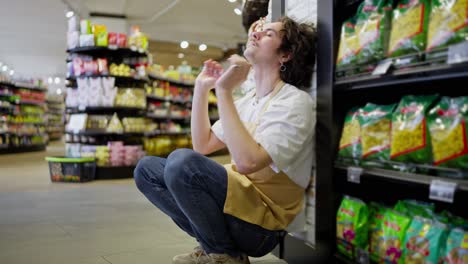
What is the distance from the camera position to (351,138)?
172 cm

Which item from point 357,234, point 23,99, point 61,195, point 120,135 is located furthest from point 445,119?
point 23,99

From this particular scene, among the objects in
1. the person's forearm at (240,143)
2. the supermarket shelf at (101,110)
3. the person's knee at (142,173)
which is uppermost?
the supermarket shelf at (101,110)

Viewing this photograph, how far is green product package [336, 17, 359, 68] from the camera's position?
167 cm

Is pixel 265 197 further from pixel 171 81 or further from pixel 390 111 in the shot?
pixel 171 81

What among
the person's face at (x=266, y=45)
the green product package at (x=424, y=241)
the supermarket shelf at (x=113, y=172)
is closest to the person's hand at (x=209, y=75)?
the person's face at (x=266, y=45)

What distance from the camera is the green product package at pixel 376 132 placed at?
1562mm

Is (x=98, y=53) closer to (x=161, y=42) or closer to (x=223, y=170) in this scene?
(x=223, y=170)

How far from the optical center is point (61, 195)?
468cm

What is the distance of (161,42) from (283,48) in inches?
525

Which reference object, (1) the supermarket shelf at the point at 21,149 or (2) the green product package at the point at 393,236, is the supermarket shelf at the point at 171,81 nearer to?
(1) the supermarket shelf at the point at 21,149

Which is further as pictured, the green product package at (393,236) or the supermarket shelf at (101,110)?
the supermarket shelf at (101,110)

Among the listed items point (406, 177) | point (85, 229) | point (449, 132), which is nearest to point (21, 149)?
point (85, 229)

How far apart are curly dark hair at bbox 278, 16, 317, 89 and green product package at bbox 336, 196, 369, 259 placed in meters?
0.60

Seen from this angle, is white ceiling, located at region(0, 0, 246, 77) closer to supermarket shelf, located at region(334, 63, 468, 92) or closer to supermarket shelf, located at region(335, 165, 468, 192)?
supermarket shelf, located at region(334, 63, 468, 92)
